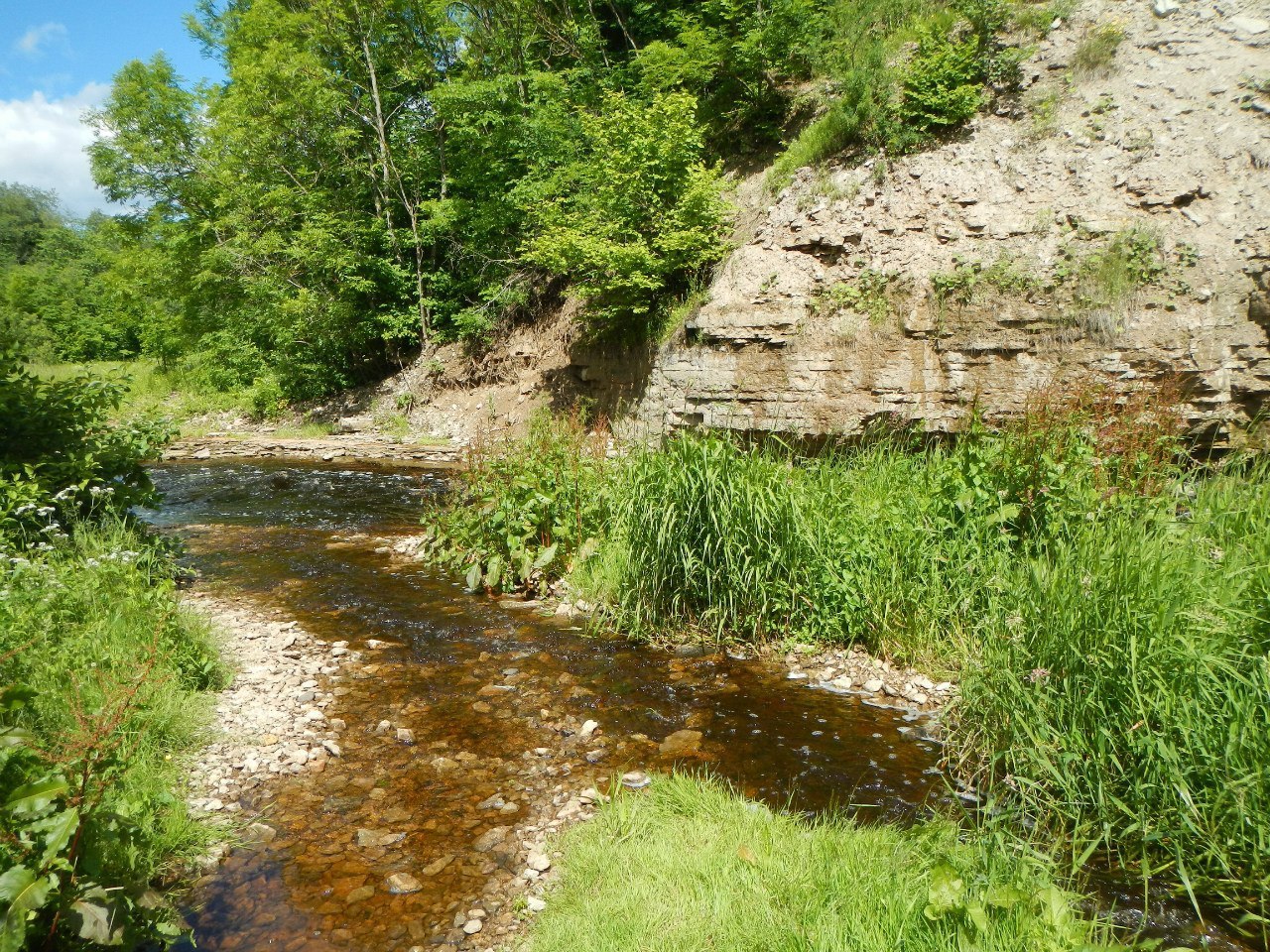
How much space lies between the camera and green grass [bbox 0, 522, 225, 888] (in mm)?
3379

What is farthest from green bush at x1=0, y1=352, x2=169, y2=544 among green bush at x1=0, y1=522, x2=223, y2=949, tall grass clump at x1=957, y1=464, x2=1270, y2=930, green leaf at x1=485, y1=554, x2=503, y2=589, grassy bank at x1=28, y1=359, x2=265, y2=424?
grassy bank at x1=28, y1=359, x2=265, y2=424

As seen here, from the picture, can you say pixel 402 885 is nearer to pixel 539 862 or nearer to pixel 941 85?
pixel 539 862

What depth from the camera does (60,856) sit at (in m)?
2.67

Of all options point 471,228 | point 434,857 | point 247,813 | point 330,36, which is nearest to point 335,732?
point 247,813

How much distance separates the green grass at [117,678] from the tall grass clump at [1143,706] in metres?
Answer: 4.35

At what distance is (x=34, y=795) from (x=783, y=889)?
2.92m

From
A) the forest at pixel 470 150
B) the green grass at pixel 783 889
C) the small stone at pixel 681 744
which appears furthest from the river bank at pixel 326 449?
the green grass at pixel 783 889

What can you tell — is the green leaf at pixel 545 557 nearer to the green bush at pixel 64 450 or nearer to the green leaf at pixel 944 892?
the green bush at pixel 64 450

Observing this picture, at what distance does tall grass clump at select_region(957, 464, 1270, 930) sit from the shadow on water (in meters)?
0.69

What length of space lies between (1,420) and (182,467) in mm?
10536

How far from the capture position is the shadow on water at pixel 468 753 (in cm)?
366

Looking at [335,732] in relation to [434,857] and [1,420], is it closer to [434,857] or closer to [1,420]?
[434,857]

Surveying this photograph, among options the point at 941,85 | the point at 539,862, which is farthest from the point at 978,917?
the point at 941,85

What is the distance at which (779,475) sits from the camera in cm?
680
